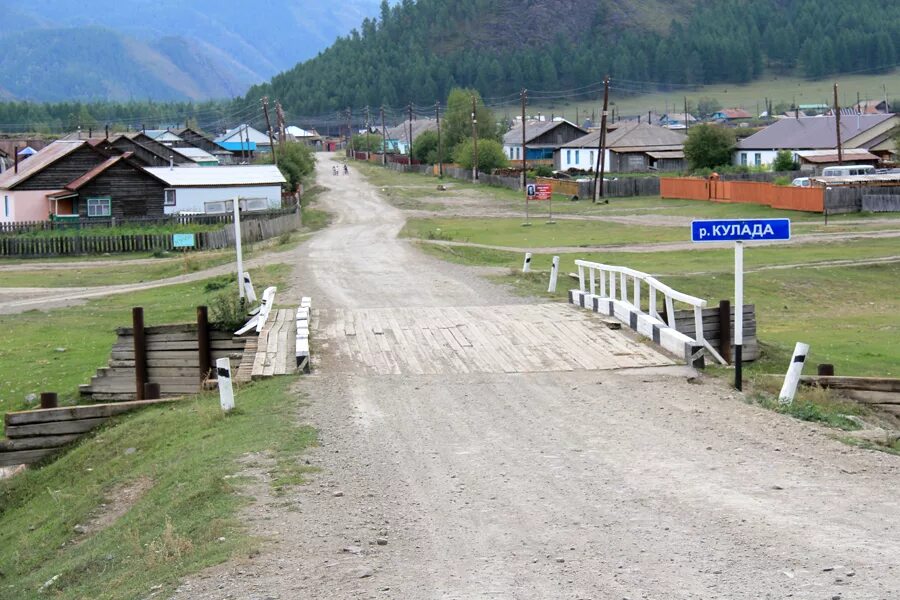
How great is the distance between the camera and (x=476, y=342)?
18969 mm

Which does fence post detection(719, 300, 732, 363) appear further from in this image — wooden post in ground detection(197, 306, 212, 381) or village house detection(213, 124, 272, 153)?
village house detection(213, 124, 272, 153)

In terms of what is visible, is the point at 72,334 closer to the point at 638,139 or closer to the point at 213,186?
the point at 213,186

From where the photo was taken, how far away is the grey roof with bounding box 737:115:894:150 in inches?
3829

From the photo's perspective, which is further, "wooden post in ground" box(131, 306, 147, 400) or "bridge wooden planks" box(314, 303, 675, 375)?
"wooden post in ground" box(131, 306, 147, 400)

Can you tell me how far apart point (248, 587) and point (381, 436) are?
4.72m

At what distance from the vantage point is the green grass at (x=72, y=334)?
2356 centimetres

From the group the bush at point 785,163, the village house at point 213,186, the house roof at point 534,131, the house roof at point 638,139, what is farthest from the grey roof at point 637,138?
the village house at point 213,186

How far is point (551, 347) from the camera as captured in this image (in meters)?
18.3

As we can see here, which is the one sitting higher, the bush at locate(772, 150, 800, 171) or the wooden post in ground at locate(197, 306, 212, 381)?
the bush at locate(772, 150, 800, 171)

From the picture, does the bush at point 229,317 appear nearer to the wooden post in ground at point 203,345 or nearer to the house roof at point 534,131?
the wooden post in ground at point 203,345

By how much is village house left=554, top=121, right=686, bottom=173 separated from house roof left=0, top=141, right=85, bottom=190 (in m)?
52.9

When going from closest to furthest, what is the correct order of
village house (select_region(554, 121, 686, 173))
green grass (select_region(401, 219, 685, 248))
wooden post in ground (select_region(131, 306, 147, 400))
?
wooden post in ground (select_region(131, 306, 147, 400)), green grass (select_region(401, 219, 685, 248)), village house (select_region(554, 121, 686, 173))

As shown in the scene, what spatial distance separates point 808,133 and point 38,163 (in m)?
60.5

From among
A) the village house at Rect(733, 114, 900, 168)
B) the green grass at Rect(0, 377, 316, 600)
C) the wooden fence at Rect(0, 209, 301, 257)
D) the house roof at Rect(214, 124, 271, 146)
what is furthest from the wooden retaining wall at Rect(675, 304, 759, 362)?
the house roof at Rect(214, 124, 271, 146)
